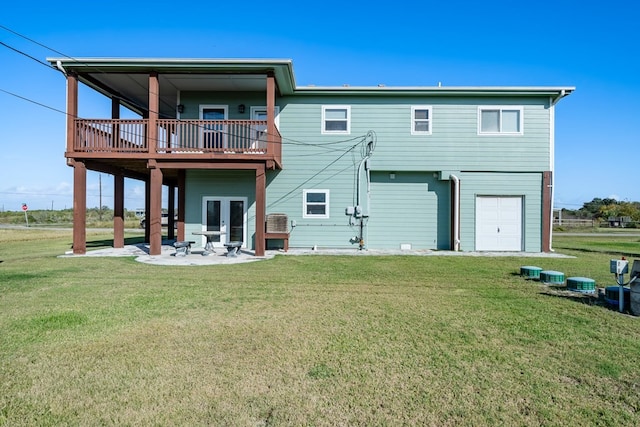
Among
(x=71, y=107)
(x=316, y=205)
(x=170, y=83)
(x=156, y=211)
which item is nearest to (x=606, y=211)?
(x=316, y=205)

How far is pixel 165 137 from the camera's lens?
12.6 m

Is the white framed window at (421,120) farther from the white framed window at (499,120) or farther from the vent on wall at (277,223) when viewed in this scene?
the vent on wall at (277,223)

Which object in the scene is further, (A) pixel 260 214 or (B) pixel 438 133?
(B) pixel 438 133

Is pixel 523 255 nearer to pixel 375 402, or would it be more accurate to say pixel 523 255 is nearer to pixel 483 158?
pixel 483 158

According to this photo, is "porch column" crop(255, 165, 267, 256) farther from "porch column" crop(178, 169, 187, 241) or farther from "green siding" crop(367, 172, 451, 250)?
"green siding" crop(367, 172, 451, 250)

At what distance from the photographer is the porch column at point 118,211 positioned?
45.9 feet

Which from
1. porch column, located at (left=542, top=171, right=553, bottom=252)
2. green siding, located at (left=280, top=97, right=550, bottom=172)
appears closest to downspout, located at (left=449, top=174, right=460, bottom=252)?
green siding, located at (left=280, top=97, right=550, bottom=172)

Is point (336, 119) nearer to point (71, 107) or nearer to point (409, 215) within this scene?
point (409, 215)

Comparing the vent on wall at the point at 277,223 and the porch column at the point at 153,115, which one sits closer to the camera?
the porch column at the point at 153,115

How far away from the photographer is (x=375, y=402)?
296 centimetres

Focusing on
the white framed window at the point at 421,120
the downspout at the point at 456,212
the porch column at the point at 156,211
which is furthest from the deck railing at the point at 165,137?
the downspout at the point at 456,212

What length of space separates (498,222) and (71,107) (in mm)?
14846

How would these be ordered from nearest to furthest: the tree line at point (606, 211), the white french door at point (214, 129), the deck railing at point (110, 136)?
1. the deck railing at point (110, 136)
2. the white french door at point (214, 129)
3. the tree line at point (606, 211)

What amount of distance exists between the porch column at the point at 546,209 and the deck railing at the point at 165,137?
32.3 ft
